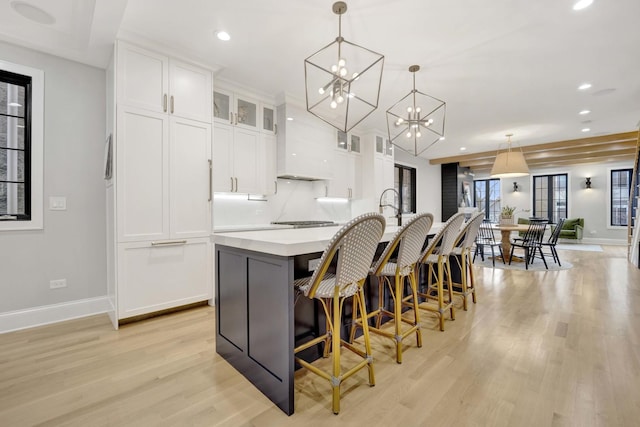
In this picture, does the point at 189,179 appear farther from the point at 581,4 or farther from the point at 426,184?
the point at 426,184

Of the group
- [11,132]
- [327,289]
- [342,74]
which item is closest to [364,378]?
[327,289]

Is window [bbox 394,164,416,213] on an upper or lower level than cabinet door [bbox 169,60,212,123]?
lower

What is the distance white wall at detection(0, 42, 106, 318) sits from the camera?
104 inches

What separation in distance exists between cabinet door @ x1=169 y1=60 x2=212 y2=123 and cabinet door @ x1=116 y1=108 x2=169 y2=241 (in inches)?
8.7

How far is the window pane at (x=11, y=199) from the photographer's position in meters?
2.65

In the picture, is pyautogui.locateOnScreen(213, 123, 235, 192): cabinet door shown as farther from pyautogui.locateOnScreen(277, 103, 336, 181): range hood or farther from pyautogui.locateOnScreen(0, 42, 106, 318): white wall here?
pyautogui.locateOnScreen(0, 42, 106, 318): white wall

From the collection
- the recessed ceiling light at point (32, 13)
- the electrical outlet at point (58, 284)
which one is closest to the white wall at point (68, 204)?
the electrical outlet at point (58, 284)

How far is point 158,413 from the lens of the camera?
5.04ft

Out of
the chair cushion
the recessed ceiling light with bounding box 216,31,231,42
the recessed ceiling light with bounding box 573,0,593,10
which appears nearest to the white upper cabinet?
the recessed ceiling light with bounding box 216,31,231,42

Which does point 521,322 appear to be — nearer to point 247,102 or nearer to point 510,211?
point 247,102

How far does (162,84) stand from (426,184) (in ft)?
24.3

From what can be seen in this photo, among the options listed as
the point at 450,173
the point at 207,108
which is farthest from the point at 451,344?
the point at 450,173

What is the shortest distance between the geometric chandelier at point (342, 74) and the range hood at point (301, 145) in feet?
1.04

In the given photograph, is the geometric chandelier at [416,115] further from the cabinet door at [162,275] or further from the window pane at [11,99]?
the window pane at [11,99]
